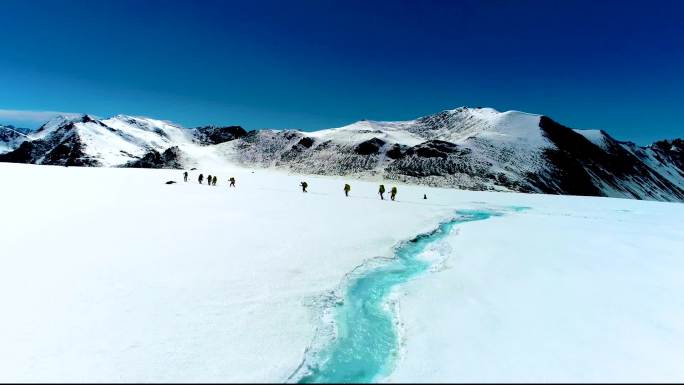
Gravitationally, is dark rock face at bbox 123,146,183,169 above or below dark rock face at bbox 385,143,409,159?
below

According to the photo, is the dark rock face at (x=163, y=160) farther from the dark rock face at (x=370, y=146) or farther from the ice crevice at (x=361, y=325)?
the ice crevice at (x=361, y=325)

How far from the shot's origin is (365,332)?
31.9 ft

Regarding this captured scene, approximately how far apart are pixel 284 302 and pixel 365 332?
2.28 m

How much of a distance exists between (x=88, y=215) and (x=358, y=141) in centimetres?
14135

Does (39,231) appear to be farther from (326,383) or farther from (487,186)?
(487,186)

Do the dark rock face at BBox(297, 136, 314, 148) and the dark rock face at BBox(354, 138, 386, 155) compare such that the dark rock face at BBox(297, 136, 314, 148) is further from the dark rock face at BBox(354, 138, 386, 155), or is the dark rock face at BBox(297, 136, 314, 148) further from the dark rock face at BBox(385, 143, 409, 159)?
the dark rock face at BBox(385, 143, 409, 159)

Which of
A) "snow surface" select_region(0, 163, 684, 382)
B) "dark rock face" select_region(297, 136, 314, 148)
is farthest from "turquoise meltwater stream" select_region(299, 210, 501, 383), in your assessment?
"dark rock face" select_region(297, 136, 314, 148)

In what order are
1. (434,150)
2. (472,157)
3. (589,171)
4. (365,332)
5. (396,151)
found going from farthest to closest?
1. (589,171)
2. (396,151)
3. (434,150)
4. (472,157)
5. (365,332)

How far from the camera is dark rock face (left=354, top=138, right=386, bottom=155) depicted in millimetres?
148500

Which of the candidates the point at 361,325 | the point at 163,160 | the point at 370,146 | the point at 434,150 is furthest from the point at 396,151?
the point at 361,325

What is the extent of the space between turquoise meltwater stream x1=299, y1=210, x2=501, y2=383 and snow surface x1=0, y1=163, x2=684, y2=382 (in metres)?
0.44

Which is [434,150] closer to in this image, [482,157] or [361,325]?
[482,157]

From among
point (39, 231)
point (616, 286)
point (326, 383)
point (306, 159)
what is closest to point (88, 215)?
point (39, 231)

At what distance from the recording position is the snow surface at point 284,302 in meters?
7.53
